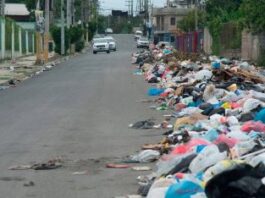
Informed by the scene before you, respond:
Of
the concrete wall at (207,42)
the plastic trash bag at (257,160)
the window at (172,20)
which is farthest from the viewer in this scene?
the window at (172,20)

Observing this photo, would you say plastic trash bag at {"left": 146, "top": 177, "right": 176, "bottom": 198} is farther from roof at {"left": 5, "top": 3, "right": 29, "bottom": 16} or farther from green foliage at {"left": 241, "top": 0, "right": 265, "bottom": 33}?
roof at {"left": 5, "top": 3, "right": 29, "bottom": 16}

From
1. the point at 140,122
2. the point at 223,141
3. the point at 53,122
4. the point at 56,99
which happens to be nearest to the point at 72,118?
the point at 53,122

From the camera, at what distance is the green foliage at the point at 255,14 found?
35.5 m

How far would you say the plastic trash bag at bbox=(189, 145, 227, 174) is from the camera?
9602 millimetres

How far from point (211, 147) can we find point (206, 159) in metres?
0.46

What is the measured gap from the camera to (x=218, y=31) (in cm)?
5625

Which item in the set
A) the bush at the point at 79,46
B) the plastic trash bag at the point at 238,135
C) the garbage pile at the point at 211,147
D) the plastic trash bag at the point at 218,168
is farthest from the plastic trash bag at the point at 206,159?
the bush at the point at 79,46

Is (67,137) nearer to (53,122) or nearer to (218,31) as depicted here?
(53,122)

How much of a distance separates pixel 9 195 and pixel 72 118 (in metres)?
9.01

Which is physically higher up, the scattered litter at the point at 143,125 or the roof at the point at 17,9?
the roof at the point at 17,9

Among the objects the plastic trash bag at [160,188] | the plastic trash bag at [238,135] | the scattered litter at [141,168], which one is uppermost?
the plastic trash bag at [238,135]

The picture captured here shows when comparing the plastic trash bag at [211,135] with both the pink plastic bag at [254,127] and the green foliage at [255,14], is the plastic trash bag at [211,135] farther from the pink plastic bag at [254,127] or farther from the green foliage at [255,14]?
the green foliage at [255,14]

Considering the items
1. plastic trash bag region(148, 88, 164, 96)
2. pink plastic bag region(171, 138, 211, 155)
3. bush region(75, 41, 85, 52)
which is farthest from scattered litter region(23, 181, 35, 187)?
bush region(75, 41, 85, 52)

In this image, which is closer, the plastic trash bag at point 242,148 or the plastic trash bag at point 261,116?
the plastic trash bag at point 242,148
